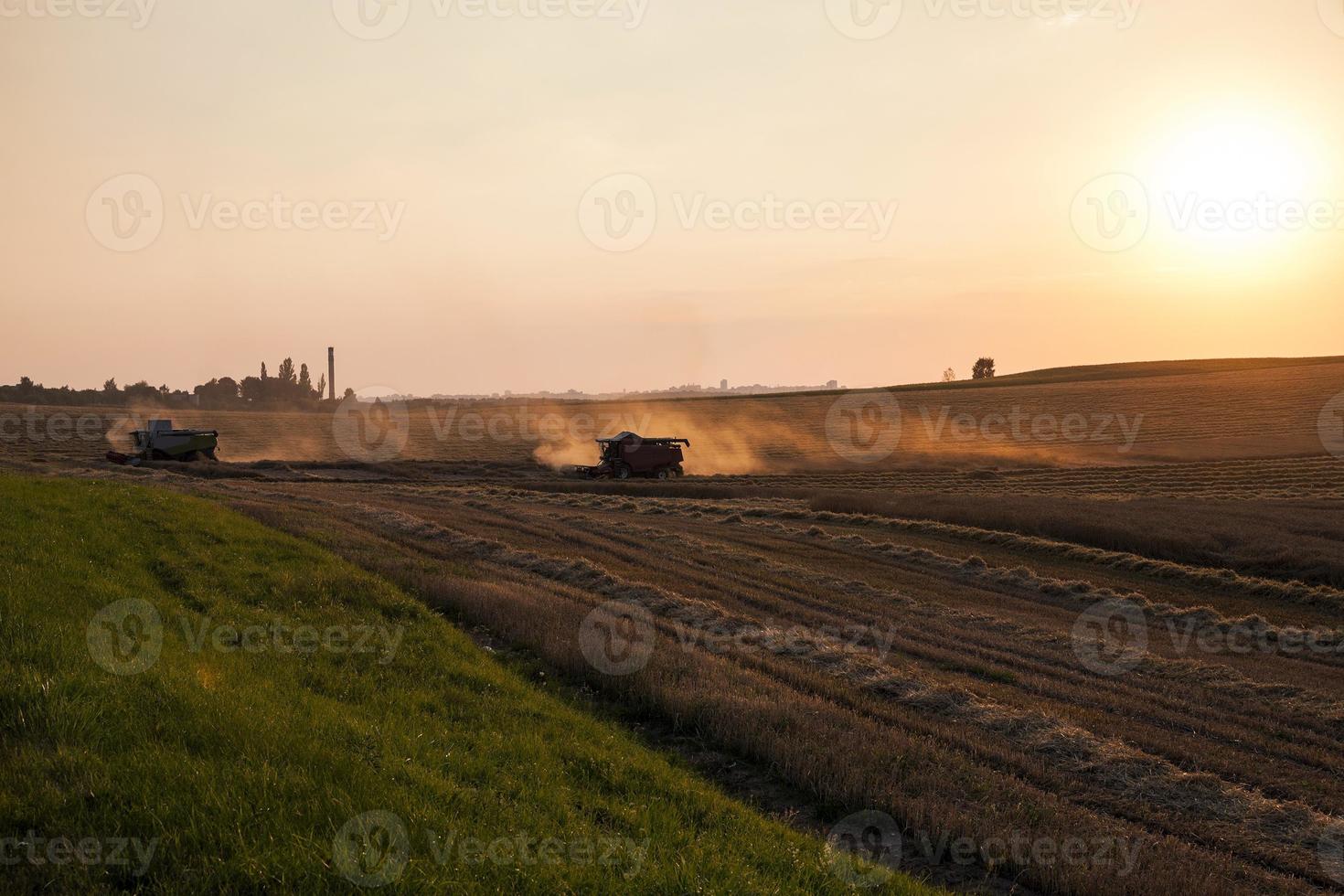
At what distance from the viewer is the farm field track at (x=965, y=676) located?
801 centimetres

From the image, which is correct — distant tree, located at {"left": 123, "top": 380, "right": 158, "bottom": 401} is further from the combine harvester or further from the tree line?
the combine harvester

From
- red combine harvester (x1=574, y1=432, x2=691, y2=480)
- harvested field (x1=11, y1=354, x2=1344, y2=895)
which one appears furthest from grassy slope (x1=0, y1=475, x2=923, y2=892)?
red combine harvester (x1=574, y1=432, x2=691, y2=480)

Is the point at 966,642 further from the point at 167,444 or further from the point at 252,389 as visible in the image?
the point at 252,389

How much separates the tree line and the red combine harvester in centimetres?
8150

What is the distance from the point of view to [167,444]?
46.7 metres

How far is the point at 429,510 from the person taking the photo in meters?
28.6

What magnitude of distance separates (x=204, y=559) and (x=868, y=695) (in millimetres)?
10357

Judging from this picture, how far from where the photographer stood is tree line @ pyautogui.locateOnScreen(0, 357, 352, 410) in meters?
118

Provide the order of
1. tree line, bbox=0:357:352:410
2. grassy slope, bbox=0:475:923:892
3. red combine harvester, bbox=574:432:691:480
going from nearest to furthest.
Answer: grassy slope, bbox=0:475:923:892 → red combine harvester, bbox=574:432:691:480 → tree line, bbox=0:357:352:410

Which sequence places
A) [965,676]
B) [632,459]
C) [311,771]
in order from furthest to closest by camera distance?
[632,459] < [965,676] < [311,771]

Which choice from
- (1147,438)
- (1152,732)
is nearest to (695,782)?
(1152,732)

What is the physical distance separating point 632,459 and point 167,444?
25221 mm

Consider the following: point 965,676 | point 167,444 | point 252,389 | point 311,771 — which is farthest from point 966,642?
point 252,389

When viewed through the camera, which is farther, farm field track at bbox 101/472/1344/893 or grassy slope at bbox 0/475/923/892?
farm field track at bbox 101/472/1344/893
